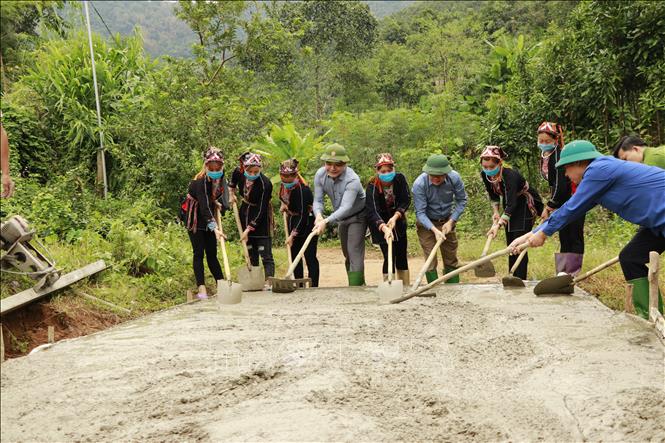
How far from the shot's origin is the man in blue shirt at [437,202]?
652cm

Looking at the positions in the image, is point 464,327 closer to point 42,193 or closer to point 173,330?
point 173,330

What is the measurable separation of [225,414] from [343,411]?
21.5 inches

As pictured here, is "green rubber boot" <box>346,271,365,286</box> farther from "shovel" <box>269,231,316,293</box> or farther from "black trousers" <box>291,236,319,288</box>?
"shovel" <box>269,231,316,293</box>

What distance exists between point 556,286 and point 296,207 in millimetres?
2591

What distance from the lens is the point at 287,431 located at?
9.37 feet

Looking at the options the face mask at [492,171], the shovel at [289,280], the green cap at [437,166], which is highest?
the green cap at [437,166]

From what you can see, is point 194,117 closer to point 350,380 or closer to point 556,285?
point 556,285

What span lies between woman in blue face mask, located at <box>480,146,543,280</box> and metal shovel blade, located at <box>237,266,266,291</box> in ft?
7.57

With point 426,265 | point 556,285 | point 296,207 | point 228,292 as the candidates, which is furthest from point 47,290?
point 556,285

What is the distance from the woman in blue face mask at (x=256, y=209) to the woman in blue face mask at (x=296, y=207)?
0.60 ft

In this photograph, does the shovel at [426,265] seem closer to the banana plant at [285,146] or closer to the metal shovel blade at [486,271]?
the metal shovel blade at [486,271]

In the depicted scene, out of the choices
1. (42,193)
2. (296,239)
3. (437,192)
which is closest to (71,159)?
(42,193)

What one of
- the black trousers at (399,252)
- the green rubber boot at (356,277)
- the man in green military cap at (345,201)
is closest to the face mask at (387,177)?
the man in green military cap at (345,201)

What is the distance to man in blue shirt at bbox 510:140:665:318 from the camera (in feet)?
14.7
